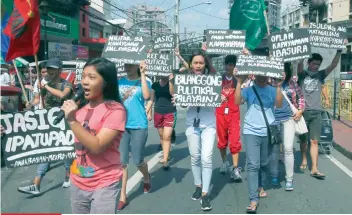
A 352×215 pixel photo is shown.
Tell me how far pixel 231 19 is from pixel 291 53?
2246mm

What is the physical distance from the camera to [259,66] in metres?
5.25

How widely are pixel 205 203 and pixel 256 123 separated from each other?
111cm

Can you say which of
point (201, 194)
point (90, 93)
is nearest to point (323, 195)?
point (201, 194)

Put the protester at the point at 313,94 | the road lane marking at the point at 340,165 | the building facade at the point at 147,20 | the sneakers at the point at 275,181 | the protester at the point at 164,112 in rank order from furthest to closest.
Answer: the building facade at the point at 147,20
the protester at the point at 164,112
the road lane marking at the point at 340,165
the protester at the point at 313,94
the sneakers at the point at 275,181

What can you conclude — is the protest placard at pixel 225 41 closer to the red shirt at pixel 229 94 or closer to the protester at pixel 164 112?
the red shirt at pixel 229 94

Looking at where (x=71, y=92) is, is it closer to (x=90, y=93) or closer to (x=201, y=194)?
(x=201, y=194)

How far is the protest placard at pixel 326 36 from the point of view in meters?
7.12

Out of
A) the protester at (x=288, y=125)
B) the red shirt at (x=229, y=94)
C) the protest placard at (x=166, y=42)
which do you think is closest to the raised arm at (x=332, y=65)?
the protester at (x=288, y=125)

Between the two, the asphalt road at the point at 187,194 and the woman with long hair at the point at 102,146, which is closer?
the woman with long hair at the point at 102,146

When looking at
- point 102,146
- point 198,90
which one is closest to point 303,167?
point 198,90

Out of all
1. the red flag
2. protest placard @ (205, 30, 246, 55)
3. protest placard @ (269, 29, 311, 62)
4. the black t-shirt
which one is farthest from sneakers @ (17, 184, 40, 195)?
protest placard @ (269, 29, 311, 62)

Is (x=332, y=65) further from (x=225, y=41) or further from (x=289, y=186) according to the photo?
(x=289, y=186)

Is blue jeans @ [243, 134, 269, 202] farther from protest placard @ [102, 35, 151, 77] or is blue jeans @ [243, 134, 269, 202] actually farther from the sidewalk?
the sidewalk

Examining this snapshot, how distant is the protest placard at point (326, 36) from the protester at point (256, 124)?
2.20 meters
